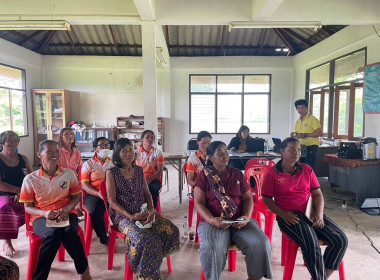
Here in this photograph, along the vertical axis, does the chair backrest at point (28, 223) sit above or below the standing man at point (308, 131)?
below

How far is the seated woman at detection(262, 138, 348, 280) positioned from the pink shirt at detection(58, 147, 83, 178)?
2.15 m

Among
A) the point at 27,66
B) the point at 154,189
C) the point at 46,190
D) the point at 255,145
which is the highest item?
the point at 27,66

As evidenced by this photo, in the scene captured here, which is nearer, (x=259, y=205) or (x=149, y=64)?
(x=259, y=205)

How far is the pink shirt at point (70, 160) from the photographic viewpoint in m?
3.06

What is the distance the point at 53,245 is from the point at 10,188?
1.00 metres

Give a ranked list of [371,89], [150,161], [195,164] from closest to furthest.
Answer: [195,164], [150,161], [371,89]

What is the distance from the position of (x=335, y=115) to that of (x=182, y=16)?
3.88 m

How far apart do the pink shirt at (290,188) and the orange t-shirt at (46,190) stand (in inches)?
62.8

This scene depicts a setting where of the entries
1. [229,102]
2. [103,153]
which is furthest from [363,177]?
[229,102]

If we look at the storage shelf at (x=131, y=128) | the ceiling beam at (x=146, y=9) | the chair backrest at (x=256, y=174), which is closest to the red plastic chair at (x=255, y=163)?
the chair backrest at (x=256, y=174)

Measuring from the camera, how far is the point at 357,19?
436 centimetres

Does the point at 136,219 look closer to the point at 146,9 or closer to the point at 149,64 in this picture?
the point at 149,64

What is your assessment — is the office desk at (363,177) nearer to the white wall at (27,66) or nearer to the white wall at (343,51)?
the white wall at (343,51)

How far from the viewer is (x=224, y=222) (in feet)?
6.26
